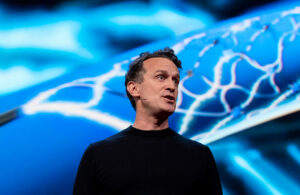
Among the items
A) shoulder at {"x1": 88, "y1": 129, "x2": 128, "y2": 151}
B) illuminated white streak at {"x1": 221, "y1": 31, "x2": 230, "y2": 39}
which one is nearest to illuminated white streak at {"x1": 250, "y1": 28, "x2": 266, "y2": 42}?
illuminated white streak at {"x1": 221, "y1": 31, "x2": 230, "y2": 39}

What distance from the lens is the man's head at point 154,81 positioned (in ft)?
3.07

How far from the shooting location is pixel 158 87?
3.11ft

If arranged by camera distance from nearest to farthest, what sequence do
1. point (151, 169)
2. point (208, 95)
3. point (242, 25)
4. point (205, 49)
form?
point (151, 169)
point (208, 95)
point (205, 49)
point (242, 25)

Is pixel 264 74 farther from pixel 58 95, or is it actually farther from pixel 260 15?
pixel 58 95

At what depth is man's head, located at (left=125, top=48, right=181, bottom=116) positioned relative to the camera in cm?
94

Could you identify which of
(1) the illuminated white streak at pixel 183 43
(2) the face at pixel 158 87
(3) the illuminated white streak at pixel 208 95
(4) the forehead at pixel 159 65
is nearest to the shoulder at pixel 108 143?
(2) the face at pixel 158 87

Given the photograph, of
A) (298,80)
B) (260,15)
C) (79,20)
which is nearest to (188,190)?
(79,20)

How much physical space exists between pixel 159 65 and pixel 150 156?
0.29m

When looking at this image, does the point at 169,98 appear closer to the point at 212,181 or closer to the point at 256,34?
the point at 212,181

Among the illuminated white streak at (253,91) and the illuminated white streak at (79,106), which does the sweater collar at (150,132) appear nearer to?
the illuminated white streak at (79,106)

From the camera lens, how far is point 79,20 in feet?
4.70

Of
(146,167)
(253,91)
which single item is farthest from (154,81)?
(253,91)

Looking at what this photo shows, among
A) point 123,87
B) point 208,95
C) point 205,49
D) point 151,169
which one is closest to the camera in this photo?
point 151,169

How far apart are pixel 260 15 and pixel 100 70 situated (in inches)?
39.1
